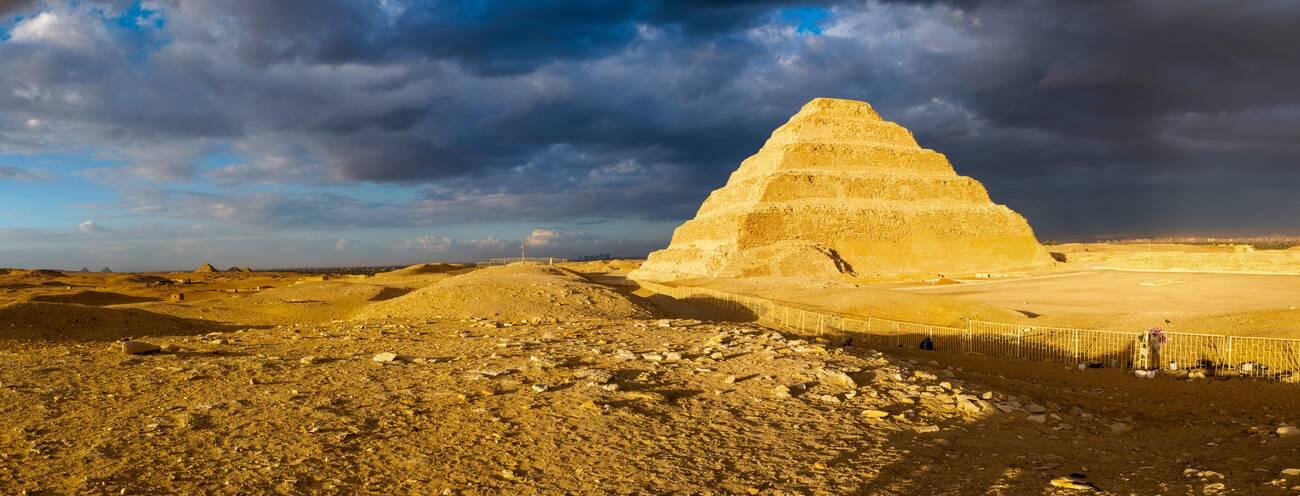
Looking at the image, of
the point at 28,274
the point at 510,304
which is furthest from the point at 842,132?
the point at 28,274

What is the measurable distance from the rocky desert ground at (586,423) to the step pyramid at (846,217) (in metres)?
39.5

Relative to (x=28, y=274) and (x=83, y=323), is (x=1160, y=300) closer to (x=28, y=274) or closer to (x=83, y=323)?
(x=83, y=323)

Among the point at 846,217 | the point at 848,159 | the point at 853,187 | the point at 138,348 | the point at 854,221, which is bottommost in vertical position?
the point at 138,348

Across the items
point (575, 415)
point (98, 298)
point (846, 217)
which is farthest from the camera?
point (846, 217)

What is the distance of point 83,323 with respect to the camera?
15305 mm

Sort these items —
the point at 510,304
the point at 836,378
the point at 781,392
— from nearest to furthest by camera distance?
1. the point at 781,392
2. the point at 836,378
3. the point at 510,304

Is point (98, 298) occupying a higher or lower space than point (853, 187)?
lower

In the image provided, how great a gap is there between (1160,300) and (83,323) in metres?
35.7

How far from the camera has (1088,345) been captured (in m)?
16.9

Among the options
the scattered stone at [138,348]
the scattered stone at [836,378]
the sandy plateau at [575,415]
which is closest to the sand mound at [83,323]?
the sandy plateau at [575,415]

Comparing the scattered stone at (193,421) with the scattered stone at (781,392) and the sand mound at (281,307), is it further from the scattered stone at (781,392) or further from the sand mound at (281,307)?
the sand mound at (281,307)

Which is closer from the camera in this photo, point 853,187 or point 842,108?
point 853,187

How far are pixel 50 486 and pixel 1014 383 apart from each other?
12.2m

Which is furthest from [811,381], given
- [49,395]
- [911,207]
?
[911,207]
